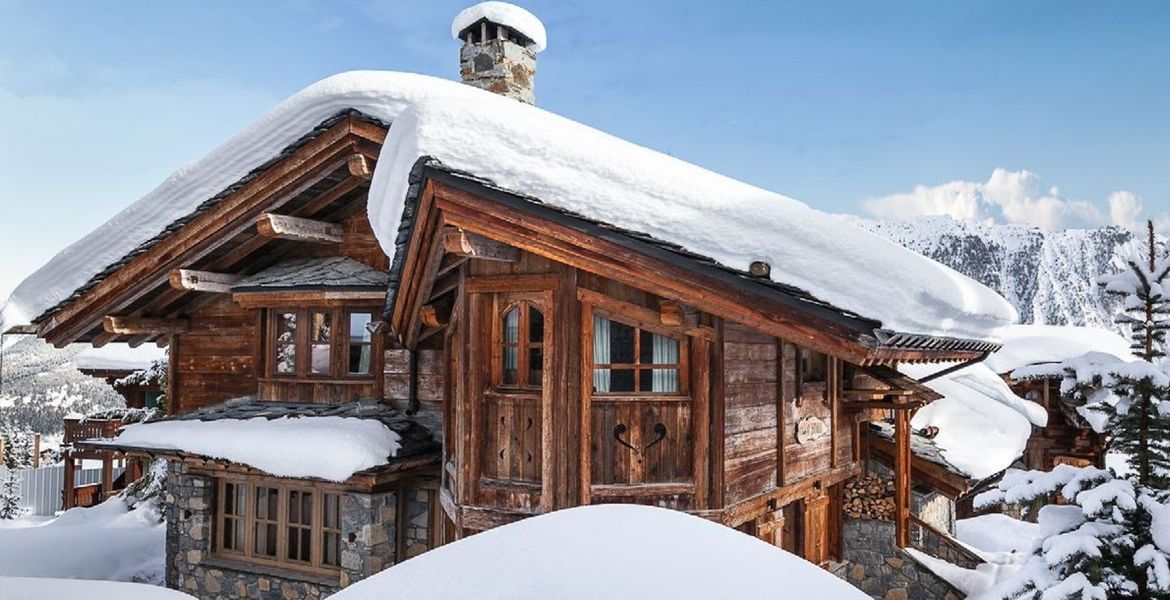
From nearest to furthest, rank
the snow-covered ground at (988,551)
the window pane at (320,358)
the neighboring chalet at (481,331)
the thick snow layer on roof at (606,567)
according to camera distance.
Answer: the thick snow layer on roof at (606,567) < the neighboring chalet at (481,331) < the snow-covered ground at (988,551) < the window pane at (320,358)

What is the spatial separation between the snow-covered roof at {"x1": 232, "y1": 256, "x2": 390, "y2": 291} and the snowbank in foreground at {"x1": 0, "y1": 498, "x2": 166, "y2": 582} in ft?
17.7

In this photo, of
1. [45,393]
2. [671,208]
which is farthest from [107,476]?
[45,393]

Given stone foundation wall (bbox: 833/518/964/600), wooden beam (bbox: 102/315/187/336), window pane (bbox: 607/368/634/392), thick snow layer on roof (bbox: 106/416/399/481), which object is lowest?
stone foundation wall (bbox: 833/518/964/600)

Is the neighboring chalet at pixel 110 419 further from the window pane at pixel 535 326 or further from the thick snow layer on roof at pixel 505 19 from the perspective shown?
the window pane at pixel 535 326

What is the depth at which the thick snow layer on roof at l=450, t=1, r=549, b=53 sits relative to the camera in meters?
14.5

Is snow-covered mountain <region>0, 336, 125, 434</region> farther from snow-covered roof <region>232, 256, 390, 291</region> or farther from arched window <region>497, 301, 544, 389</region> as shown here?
arched window <region>497, 301, 544, 389</region>

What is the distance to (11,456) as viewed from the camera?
1083 inches

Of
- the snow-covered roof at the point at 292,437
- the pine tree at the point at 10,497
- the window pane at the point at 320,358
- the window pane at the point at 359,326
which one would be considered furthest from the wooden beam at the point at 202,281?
the pine tree at the point at 10,497

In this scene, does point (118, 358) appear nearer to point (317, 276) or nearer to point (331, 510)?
point (317, 276)

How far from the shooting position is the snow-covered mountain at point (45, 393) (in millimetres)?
55156

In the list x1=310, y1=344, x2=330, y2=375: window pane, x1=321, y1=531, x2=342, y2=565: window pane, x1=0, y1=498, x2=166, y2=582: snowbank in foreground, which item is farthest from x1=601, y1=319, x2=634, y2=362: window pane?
x1=0, y1=498, x2=166, y2=582: snowbank in foreground

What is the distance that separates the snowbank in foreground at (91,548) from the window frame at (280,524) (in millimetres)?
2164

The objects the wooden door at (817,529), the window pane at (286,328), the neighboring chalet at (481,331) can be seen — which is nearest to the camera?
the neighboring chalet at (481,331)

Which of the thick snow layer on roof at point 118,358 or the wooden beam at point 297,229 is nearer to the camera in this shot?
the wooden beam at point 297,229
